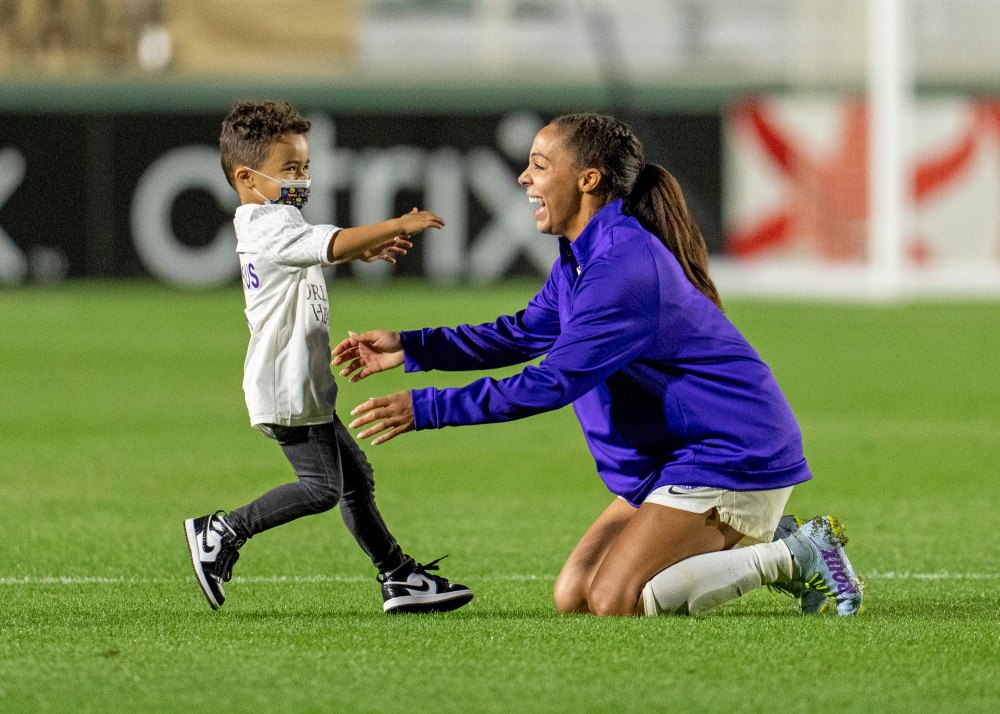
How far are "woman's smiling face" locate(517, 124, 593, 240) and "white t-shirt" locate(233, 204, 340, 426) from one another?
2.14 ft

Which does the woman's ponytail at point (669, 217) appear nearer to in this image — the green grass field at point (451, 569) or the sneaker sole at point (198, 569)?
the green grass field at point (451, 569)

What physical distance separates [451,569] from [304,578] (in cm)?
56

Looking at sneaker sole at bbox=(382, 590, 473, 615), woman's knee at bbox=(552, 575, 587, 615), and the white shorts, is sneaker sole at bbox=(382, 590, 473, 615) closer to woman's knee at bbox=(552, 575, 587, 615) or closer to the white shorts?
woman's knee at bbox=(552, 575, 587, 615)

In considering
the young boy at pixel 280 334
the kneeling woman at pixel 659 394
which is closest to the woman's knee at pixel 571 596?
the kneeling woman at pixel 659 394

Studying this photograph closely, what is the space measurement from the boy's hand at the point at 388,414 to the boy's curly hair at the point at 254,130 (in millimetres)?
881

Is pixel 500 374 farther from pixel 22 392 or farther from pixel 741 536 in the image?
pixel 741 536

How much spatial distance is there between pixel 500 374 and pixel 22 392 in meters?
3.45

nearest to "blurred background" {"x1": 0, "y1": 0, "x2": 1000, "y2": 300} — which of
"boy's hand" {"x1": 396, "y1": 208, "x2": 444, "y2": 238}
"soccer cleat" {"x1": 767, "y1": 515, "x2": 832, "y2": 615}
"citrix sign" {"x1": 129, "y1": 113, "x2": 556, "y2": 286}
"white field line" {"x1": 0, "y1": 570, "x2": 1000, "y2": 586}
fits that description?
"citrix sign" {"x1": 129, "y1": 113, "x2": 556, "y2": 286}

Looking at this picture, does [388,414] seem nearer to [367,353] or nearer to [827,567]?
[367,353]

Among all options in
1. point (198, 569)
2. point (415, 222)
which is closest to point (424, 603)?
point (198, 569)

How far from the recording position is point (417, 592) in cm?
566

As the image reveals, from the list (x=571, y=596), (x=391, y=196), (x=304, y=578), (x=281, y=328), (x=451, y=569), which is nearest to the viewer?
(x=281, y=328)

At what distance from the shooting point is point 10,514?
26.6 feet

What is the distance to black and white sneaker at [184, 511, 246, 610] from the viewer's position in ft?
17.9
